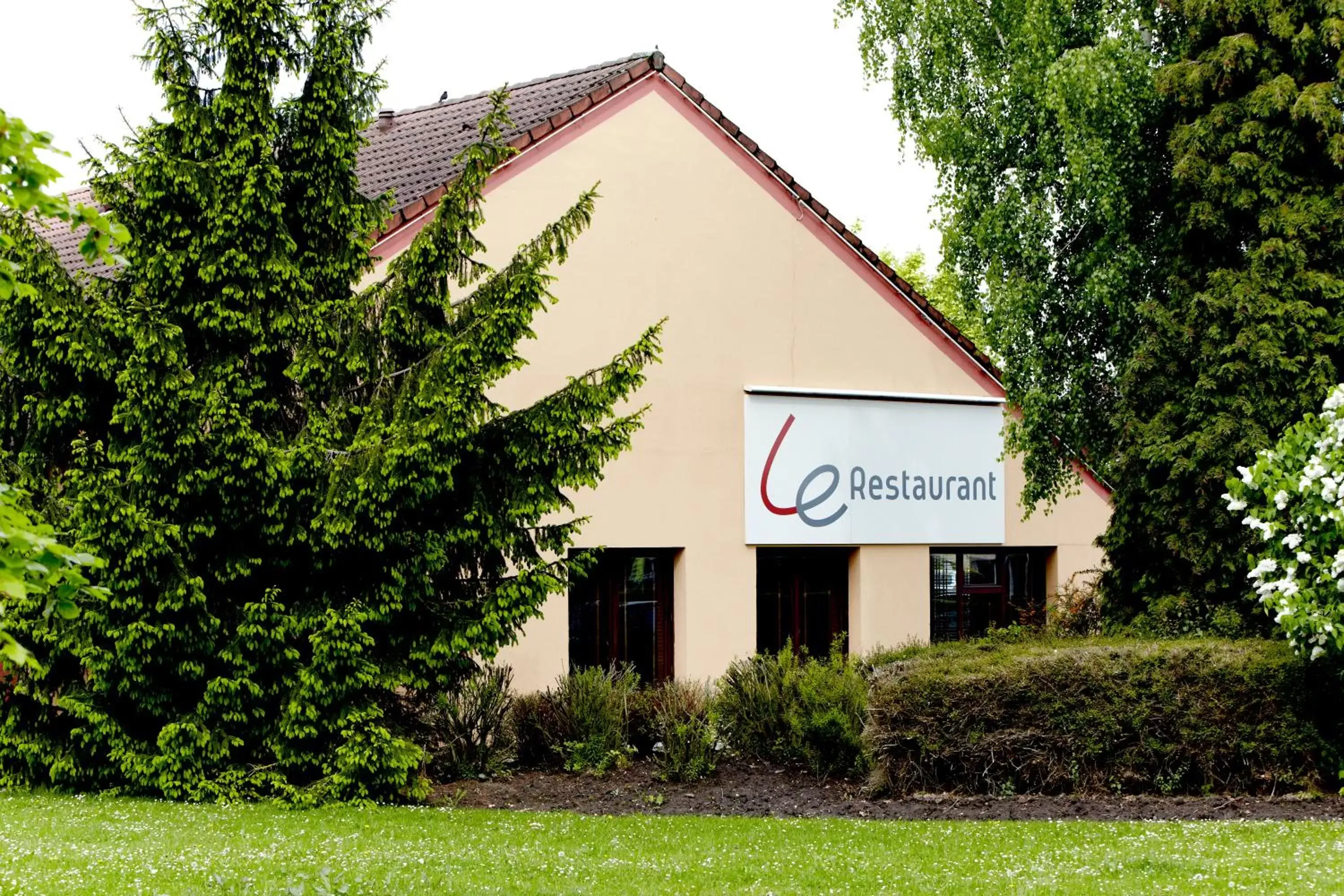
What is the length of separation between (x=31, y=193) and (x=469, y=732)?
10.7 meters

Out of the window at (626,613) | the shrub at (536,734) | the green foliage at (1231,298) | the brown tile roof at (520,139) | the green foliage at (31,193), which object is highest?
the brown tile roof at (520,139)

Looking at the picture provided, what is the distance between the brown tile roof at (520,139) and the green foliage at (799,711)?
248 inches

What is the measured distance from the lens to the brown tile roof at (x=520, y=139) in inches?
674

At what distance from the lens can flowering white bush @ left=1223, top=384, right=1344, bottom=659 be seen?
38.1ft

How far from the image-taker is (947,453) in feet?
66.6

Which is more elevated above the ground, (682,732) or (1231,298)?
(1231,298)

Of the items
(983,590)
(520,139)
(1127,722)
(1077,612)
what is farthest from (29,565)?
(983,590)

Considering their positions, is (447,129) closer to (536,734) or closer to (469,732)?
(536,734)

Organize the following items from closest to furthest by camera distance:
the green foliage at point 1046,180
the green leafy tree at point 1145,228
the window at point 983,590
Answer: the green leafy tree at point 1145,228, the green foliage at point 1046,180, the window at point 983,590

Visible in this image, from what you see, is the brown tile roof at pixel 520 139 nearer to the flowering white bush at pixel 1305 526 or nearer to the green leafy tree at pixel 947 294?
the green leafy tree at pixel 947 294

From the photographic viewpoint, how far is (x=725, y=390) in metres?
18.4

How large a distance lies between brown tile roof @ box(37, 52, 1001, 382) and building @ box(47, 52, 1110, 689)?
42 mm

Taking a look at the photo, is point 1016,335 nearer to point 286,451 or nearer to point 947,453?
point 947,453

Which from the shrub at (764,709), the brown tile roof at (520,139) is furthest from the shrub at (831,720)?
the brown tile roof at (520,139)
